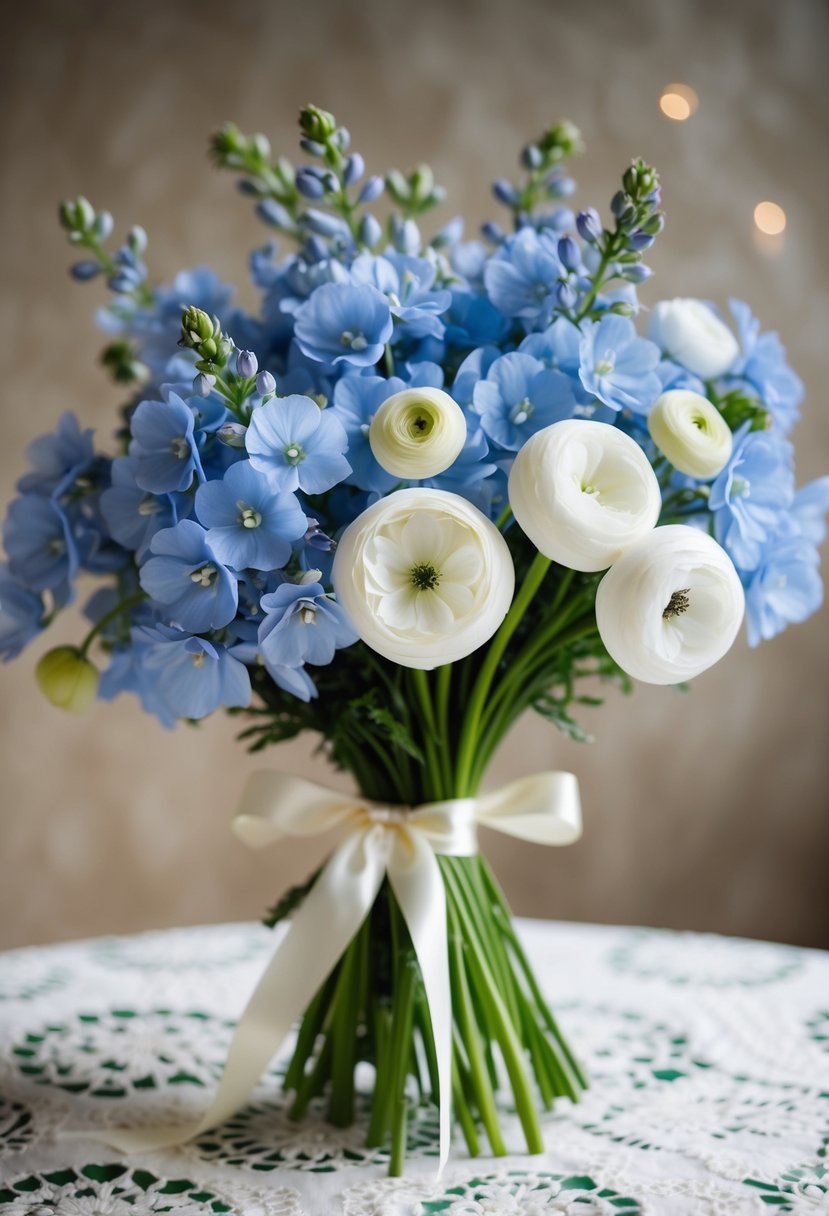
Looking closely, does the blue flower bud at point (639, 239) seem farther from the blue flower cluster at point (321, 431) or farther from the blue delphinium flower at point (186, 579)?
the blue delphinium flower at point (186, 579)

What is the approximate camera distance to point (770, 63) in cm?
227

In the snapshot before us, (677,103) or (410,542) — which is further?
(677,103)

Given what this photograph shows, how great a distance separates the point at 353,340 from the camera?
80cm

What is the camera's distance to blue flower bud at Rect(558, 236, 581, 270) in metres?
0.82

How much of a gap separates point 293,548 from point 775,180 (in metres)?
1.93

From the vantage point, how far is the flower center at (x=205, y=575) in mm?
742

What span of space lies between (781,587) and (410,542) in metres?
0.34

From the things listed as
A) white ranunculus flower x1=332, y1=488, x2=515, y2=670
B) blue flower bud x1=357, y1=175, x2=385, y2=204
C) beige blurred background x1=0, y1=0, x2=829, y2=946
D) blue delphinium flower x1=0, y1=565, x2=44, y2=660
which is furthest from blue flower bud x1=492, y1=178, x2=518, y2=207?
beige blurred background x1=0, y1=0, x2=829, y2=946

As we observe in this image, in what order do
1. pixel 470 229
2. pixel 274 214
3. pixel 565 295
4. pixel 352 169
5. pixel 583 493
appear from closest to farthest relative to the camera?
1. pixel 583 493
2. pixel 565 295
3. pixel 352 169
4. pixel 274 214
5. pixel 470 229

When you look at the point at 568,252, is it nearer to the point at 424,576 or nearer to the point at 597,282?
the point at 597,282

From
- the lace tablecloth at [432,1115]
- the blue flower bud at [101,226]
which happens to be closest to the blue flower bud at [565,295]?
the blue flower bud at [101,226]

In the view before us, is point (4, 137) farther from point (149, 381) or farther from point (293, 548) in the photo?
point (293, 548)

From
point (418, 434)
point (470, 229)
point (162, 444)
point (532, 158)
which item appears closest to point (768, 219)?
point (532, 158)

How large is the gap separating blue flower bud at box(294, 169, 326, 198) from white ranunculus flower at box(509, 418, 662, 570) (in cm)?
33
